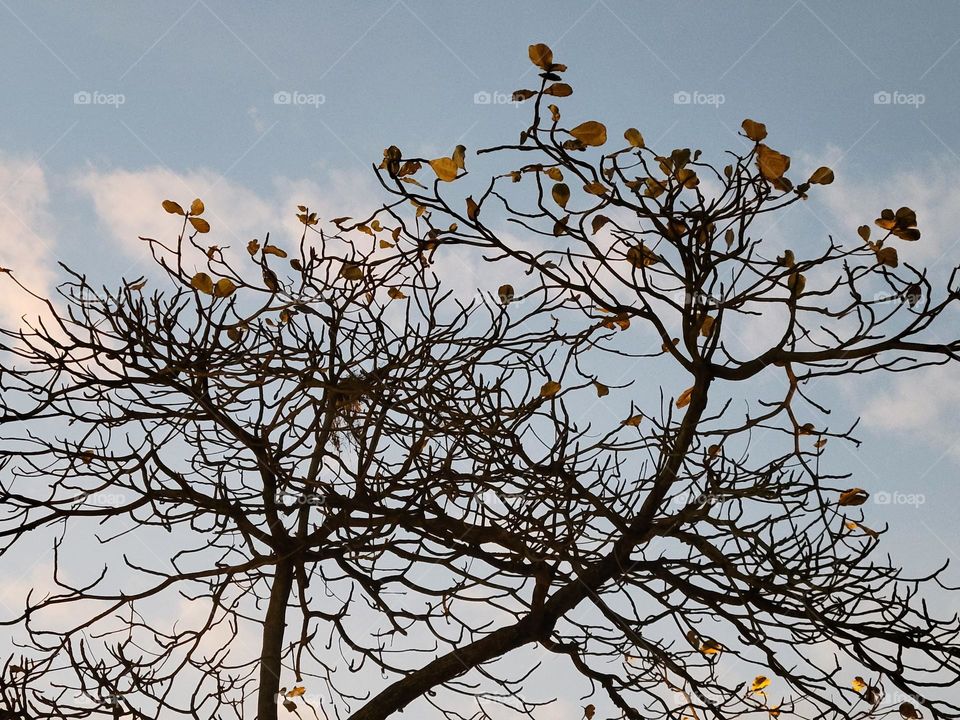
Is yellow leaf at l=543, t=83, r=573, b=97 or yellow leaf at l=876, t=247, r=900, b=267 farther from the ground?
yellow leaf at l=543, t=83, r=573, b=97

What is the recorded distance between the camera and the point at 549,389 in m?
2.19

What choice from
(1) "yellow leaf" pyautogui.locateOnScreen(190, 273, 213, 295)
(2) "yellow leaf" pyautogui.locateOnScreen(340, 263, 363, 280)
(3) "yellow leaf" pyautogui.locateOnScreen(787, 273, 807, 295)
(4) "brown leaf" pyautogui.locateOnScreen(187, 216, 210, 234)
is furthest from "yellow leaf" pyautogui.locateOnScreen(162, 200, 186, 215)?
(3) "yellow leaf" pyautogui.locateOnScreen(787, 273, 807, 295)

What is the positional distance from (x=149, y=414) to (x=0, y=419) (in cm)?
59

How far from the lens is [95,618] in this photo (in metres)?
2.44

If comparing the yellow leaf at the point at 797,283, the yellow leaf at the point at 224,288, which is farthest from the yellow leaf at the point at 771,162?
the yellow leaf at the point at 224,288

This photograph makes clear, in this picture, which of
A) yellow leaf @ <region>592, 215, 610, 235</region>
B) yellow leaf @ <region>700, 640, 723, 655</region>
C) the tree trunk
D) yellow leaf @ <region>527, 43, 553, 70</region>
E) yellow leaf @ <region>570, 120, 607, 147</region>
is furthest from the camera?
the tree trunk

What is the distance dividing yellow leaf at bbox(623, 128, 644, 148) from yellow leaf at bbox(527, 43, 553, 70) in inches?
14.4

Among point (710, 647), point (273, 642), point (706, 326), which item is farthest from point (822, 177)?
point (273, 642)

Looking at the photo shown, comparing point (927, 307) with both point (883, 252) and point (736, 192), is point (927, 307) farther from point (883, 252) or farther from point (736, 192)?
point (736, 192)

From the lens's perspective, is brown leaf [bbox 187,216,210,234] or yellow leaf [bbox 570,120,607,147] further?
brown leaf [bbox 187,216,210,234]

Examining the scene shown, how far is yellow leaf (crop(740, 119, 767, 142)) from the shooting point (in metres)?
1.89

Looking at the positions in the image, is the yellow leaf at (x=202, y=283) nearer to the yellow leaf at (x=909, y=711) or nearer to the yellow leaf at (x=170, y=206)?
the yellow leaf at (x=170, y=206)

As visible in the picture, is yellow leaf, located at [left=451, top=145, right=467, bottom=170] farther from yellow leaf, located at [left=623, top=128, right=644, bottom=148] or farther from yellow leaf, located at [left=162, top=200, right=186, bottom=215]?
yellow leaf, located at [left=162, top=200, right=186, bottom=215]

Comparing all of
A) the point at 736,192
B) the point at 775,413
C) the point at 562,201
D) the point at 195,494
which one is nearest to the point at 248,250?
the point at 195,494
